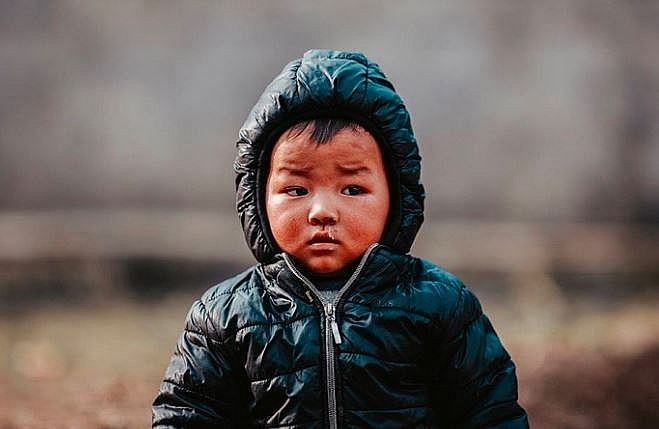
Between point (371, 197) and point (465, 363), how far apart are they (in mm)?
482

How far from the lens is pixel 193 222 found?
947cm

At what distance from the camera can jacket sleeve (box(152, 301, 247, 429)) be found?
9.92 feet

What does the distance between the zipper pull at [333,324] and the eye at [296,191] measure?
0.95 ft

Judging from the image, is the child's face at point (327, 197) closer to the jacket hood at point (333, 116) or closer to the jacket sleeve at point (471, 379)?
the jacket hood at point (333, 116)

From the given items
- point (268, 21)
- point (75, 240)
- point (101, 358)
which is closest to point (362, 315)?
point (101, 358)

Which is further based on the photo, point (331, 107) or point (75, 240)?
point (75, 240)

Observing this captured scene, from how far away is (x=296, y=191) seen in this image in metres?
3.05

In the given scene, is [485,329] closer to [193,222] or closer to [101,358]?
[101,358]

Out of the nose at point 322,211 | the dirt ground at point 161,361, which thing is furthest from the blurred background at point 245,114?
the nose at point 322,211

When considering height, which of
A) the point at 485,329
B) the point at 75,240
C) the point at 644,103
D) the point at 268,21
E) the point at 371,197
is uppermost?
the point at 268,21

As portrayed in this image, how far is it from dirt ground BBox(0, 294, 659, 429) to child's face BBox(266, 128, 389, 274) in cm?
170

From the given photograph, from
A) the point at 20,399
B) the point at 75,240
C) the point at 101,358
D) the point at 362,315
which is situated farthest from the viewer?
the point at 75,240

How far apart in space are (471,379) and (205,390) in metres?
0.67

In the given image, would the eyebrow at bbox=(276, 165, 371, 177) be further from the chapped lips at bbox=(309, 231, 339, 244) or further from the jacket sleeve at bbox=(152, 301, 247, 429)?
the jacket sleeve at bbox=(152, 301, 247, 429)
